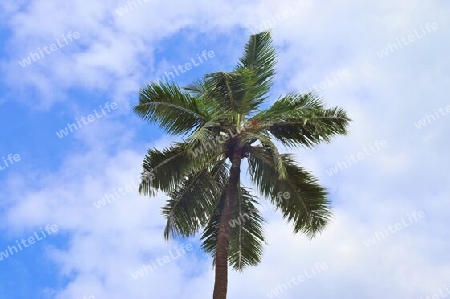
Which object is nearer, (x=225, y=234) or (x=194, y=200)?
(x=225, y=234)

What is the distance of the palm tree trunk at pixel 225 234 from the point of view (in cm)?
1656

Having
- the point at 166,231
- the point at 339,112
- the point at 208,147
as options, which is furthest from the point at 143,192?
the point at 339,112

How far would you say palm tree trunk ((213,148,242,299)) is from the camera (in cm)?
1656

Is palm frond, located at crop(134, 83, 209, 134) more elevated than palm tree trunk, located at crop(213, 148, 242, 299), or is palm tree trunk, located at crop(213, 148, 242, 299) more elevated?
palm frond, located at crop(134, 83, 209, 134)

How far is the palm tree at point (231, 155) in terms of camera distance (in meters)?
18.2

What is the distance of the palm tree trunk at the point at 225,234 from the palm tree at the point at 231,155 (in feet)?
0.10

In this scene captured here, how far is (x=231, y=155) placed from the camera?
18609 millimetres

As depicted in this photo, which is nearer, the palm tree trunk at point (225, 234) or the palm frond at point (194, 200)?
the palm tree trunk at point (225, 234)

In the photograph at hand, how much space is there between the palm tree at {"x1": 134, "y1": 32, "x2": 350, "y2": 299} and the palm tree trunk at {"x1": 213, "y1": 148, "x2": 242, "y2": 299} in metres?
0.03

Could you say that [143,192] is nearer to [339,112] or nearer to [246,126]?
[246,126]

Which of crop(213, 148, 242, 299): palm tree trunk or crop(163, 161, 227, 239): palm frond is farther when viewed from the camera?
crop(163, 161, 227, 239): palm frond

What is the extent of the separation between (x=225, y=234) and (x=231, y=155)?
8.11 feet

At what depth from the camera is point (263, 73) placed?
19.8 metres

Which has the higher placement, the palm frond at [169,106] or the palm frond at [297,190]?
the palm frond at [169,106]
